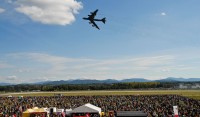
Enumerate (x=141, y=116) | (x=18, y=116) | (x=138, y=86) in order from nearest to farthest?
(x=141, y=116) → (x=18, y=116) → (x=138, y=86)

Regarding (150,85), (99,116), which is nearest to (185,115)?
(99,116)

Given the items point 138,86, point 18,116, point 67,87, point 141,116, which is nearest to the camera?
point 141,116

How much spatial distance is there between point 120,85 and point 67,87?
1020 inches

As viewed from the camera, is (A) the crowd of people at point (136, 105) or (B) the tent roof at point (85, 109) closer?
(B) the tent roof at point (85, 109)

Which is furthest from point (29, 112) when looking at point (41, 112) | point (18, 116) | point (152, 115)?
point (152, 115)

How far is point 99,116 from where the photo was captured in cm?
3219

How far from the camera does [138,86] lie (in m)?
165

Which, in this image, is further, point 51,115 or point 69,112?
point 69,112

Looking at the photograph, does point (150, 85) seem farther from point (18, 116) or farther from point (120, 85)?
point (18, 116)

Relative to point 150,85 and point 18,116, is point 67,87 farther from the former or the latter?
point 18,116

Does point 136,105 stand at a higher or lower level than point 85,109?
lower

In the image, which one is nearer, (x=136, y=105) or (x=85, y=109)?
(x=85, y=109)

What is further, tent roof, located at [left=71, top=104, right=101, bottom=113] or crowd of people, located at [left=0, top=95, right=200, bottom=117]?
crowd of people, located at [left=0, top=95, right=200, bottom=117]

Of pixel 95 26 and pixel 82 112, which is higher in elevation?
pixel 95 26
